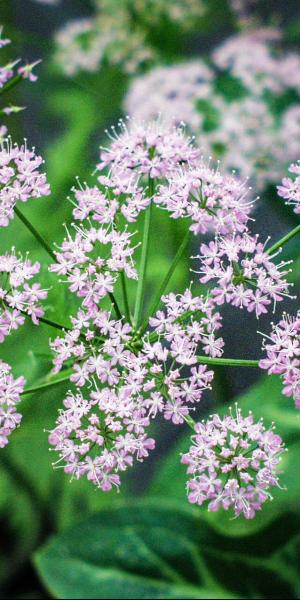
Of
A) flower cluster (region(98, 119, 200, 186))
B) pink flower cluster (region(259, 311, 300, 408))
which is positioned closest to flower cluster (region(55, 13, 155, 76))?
flower cluster (region(98, 119, 200, 186))

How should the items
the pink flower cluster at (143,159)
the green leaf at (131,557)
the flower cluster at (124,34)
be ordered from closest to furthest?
the pink flower cluster at (143,159) → the green leaf at (131,557) → the flower cluster at (124,34)

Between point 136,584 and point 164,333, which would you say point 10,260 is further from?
point 136,584

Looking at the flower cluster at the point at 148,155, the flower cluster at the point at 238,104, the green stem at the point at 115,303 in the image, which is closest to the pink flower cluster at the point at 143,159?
the flower cluster at the point at 148,155

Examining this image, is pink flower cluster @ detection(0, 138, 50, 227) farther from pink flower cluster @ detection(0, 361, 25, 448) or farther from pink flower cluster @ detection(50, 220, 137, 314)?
pink flower cluster @ detection(0, 361, 25, 448)

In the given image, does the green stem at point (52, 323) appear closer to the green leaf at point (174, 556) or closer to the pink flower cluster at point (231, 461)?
the pink flower cluster at point (231, 461)

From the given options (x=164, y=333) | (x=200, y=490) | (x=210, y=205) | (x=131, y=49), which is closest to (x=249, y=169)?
(x=131, y=49)

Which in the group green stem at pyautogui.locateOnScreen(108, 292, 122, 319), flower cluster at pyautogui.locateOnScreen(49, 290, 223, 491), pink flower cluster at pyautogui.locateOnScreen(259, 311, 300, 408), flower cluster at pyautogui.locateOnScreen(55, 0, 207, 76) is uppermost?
flower cluster at pyautogui.locateOnScreen(55, 0, 207, 76)
